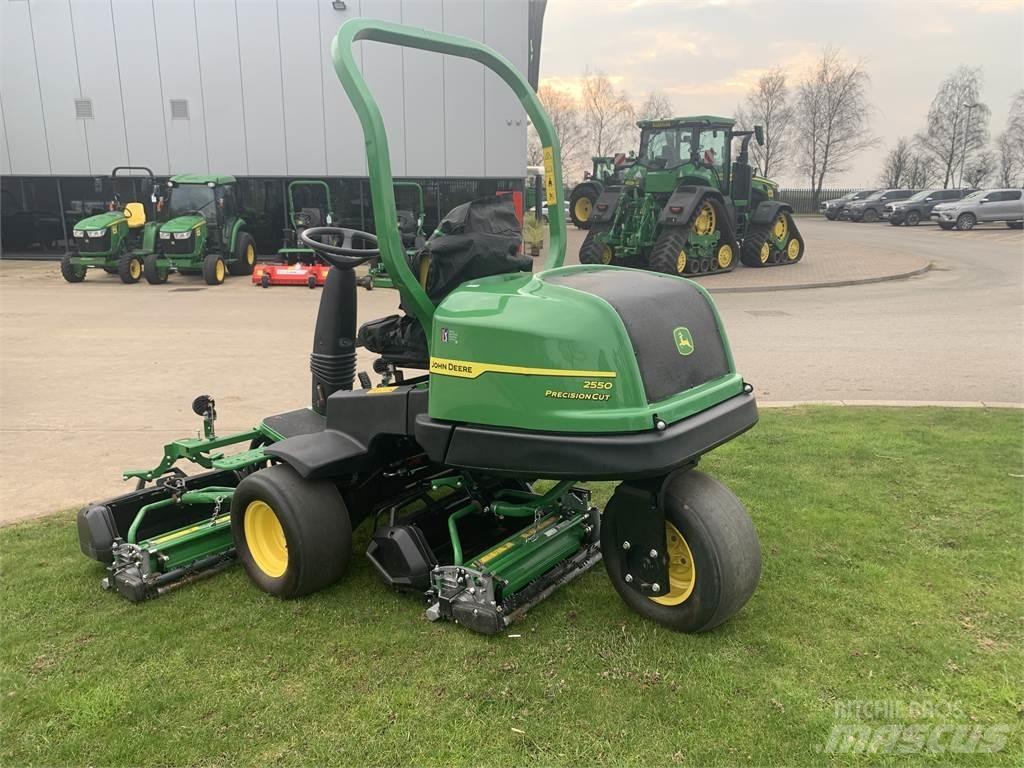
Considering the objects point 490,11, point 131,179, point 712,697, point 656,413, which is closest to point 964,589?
point 712,697

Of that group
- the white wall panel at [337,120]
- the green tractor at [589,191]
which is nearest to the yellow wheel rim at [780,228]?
the green tractor at [589,191]

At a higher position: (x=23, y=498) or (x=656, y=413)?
(x=656, y=413)

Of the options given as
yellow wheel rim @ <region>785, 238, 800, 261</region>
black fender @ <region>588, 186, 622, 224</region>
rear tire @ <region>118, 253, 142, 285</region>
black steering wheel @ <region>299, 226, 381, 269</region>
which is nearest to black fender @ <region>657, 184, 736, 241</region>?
black fender @ <region>588, 186, 622, 224</region>

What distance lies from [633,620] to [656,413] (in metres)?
1.00

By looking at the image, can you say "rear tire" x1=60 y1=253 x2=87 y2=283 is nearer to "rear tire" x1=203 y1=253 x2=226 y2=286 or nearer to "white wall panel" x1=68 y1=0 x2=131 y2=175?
"rear tire" x1=203 y1=253 x2=226 y2=286

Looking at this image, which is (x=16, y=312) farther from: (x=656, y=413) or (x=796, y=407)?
(x=656, y=413)

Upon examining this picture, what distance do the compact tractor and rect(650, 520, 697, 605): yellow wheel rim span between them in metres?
10.2

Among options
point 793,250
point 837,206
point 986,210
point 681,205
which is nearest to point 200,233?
point 681,205

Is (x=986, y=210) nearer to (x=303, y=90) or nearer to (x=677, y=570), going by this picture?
(x=303, y=90)

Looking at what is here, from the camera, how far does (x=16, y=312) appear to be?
38.4ft

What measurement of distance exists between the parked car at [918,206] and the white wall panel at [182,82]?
29.0 meters

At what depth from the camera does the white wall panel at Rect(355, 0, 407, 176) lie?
1706cm

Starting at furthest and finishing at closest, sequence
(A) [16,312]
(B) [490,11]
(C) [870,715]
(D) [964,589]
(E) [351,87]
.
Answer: (B) [490,11] < (A) [16,312] < (D) [964,589] < (E) [351,87] < (C) [870,715]

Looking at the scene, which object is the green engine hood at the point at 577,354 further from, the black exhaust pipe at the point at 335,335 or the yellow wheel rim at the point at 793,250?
the yellow wheel rim at the point at 793,250
